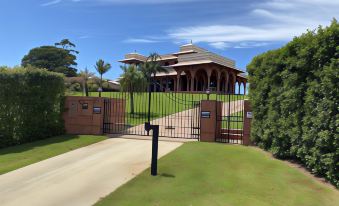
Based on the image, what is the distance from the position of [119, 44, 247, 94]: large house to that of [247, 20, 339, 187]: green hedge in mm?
38008

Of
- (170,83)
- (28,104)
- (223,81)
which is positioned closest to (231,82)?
(223,81)

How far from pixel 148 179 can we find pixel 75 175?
1.83 m

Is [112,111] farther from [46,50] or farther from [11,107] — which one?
[46,50]

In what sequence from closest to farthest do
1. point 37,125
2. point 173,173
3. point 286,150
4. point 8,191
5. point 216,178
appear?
point 8,191 → point 216,178 → point 173,173 → point 286,150 → point 37,125

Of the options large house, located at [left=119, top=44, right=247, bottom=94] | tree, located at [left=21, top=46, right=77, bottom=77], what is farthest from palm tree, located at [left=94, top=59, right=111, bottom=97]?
tree, located at [left=21, top=46, right=77, bottom=77]

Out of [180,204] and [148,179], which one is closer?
[180,204]

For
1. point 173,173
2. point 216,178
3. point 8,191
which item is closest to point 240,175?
point 216,178

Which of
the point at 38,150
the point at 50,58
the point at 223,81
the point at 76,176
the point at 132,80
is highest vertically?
the point at 50,58

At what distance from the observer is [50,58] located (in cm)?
8081

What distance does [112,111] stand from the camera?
50.8ft

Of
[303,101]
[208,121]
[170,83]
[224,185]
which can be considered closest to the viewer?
[224,185]

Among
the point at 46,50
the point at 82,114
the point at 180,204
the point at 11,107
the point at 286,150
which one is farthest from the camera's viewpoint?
the point at 46,50

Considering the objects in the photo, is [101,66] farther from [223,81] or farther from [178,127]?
[178,127]

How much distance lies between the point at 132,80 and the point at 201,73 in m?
33.6
